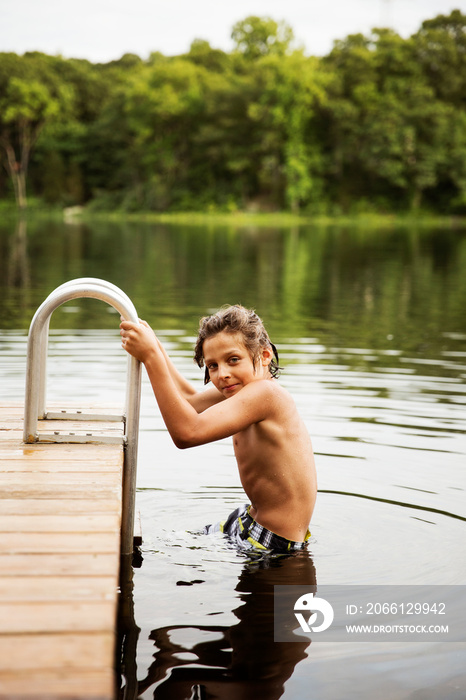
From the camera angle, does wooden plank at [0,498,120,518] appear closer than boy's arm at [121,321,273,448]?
Yes

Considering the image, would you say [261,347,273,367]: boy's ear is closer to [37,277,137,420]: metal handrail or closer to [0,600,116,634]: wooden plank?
[37,277,137,420]: metal handrail

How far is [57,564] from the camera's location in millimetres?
2182

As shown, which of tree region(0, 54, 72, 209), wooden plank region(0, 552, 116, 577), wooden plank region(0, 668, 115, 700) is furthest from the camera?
tree region(0, 54, 72, 209)


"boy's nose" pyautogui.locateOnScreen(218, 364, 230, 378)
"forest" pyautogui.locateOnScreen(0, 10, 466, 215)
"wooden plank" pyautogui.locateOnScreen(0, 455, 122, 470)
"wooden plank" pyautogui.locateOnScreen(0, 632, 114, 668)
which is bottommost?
"wooden plank" pyautogui.locateOnScreen(0, 455, 122, 470)

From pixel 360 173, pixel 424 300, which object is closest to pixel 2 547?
pixel 424 300

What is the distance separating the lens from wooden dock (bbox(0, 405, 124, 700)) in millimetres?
1667

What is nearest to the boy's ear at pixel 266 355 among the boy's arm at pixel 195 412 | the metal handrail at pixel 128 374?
the boy's arm at pixel 195 412

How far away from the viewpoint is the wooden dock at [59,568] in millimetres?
1667

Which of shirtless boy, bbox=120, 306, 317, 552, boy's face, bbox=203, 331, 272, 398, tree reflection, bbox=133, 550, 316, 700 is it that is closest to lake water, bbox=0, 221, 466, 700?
tree reflection, bbox=133, 550, 316, 700

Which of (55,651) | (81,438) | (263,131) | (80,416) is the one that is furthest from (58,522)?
(263,131)

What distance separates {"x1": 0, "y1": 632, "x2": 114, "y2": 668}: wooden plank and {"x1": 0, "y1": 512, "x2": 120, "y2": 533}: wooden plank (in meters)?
0.64

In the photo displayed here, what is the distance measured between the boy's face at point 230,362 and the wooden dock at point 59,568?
515 millimetres

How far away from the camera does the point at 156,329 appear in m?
11.1

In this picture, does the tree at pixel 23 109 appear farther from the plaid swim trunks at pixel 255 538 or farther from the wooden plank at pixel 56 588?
the wooden plank at pixel 56 588
